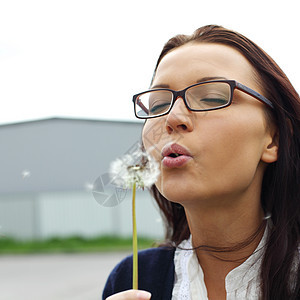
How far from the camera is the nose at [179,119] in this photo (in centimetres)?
119

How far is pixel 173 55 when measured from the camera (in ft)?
4.39

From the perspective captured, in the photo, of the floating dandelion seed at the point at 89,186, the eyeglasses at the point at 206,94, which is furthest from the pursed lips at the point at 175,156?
the floating dandelion seed at the point at 89,186

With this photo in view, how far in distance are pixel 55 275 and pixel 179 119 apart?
274 inches

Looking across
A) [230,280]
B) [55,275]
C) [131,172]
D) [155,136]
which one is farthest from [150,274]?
[55,275]

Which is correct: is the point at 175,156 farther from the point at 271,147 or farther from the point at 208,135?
the point at 271,147

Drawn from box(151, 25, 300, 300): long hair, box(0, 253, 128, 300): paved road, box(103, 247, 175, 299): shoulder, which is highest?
box(151, 25, 300, 300): long hair

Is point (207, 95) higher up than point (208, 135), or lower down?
higher up

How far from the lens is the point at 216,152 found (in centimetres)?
119

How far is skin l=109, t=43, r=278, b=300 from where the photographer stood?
1.19 meters

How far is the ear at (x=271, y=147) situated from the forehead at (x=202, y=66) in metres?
0.17

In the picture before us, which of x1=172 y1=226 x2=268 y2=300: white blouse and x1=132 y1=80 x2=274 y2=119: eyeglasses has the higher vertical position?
x1=132 y1=80 x2=274 y2=119: eyeglasses

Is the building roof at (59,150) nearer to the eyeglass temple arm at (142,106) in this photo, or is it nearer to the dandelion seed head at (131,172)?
the eyeglass temple arm at (142,106)

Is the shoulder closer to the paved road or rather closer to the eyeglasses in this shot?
the eyeglasses

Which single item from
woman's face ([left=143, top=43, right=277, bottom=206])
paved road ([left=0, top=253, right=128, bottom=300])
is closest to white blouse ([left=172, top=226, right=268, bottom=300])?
woman's face ([left=143, top=43, right=277, bottom=206])
